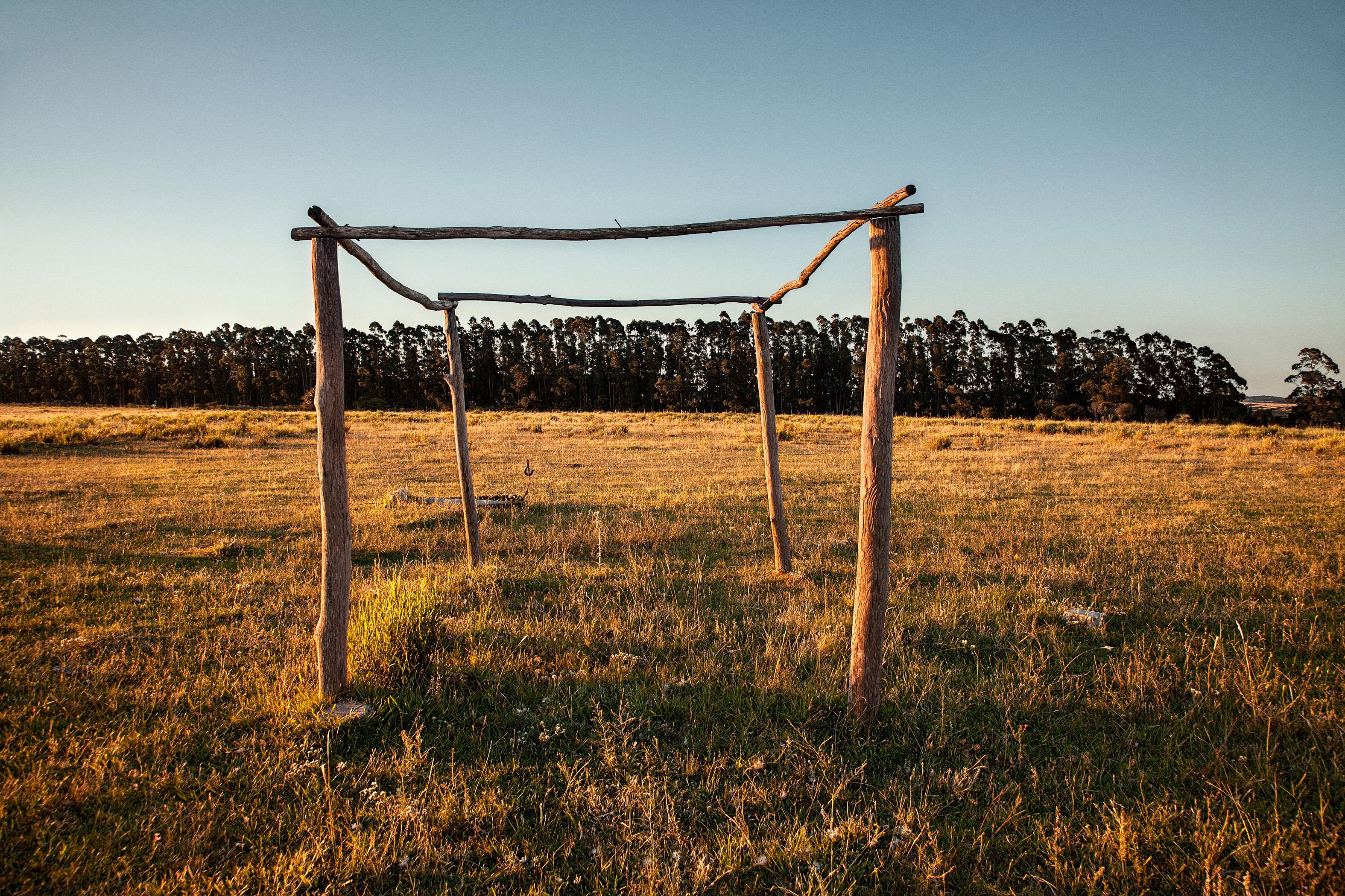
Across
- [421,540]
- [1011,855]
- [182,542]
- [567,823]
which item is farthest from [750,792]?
[182,542]

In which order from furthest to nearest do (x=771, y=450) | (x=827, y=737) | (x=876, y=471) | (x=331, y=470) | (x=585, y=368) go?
(x=585, y=368), (x=771, y=450), (x=331, y=470), (x=876, y=471), (x=827, y=737)

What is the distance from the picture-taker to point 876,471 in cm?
372

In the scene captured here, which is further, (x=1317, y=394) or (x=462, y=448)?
(x=1317, y=394)

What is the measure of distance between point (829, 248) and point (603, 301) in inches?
95.7

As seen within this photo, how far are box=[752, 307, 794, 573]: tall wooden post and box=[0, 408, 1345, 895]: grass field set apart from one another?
0.38 metres

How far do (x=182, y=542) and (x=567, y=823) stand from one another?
824 centimetres

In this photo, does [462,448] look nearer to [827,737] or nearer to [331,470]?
[331,470]

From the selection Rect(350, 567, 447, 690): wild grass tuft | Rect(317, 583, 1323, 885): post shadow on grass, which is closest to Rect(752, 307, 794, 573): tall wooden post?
Rect(317, 583, 1323, 885): post shadow on grass

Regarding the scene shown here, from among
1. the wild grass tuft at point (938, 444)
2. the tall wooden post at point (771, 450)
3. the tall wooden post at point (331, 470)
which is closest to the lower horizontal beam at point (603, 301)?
the tall wooden post at point (771, 450)

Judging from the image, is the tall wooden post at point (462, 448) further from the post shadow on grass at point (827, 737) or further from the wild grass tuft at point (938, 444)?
the wild grass tuft at point (938, 444)

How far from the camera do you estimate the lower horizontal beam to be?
5.86m

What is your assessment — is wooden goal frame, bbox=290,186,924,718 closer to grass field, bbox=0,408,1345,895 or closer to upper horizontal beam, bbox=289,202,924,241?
upper horizontal beam, bbox=289,202,924,241

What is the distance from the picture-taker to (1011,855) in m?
2.77

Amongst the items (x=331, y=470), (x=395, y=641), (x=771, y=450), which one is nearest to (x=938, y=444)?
(x=771, y=450)
